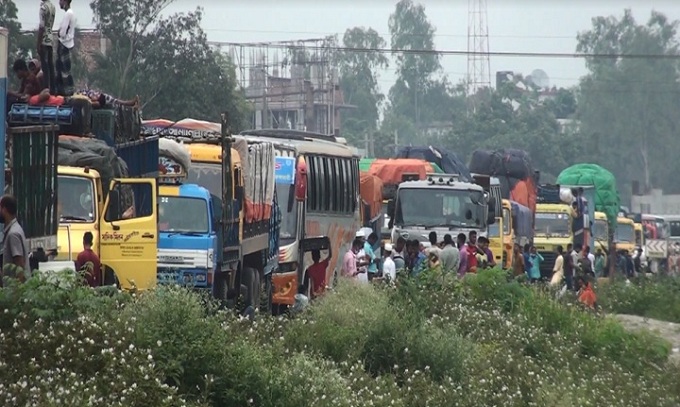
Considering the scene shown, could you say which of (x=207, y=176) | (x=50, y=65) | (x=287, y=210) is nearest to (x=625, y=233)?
(x=287, y=210)

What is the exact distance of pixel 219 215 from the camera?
795 inches

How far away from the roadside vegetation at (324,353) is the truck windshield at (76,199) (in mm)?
2977

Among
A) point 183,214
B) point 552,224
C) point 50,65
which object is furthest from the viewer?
point 552,224

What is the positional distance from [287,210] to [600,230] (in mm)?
28678

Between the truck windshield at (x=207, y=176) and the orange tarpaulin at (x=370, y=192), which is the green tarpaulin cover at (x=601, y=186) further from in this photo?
the truck windshield at (x=207, y=176)

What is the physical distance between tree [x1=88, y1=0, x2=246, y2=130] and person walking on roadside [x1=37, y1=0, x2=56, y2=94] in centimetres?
2969

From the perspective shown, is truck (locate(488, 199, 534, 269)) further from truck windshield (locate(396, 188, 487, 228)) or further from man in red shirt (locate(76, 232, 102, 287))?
man in red shirt (locate(76, 232, 102, 287))

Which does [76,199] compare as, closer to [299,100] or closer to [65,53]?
[65,53]

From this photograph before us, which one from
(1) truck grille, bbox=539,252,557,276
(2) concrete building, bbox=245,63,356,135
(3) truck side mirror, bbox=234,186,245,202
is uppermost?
(2) concrete building, bbox=245,63,356,135

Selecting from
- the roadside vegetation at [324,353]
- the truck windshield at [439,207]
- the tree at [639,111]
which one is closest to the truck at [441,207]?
the truck windshield at [439,207]

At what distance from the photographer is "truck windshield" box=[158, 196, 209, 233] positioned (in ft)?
63.7

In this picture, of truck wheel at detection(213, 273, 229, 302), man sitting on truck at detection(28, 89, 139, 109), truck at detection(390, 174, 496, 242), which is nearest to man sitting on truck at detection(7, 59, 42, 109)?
man sitting on truck at detection(28, 89, 139, 109)

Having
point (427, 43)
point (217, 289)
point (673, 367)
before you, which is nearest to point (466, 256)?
point (217, 289)

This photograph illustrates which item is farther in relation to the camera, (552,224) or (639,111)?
(639,111)
